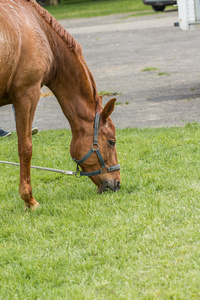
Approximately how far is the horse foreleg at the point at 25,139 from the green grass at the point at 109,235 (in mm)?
173

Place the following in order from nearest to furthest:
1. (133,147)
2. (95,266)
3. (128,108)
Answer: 1. (95,266)
2. (133,147)
3. (128,108)

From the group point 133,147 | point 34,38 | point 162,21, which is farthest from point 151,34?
point 34,38

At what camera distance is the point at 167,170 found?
583cm

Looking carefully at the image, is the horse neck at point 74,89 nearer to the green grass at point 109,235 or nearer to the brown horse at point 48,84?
the brown horse at point 48,84

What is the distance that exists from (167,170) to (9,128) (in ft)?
12.8

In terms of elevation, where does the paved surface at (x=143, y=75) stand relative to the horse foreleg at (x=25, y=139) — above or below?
below

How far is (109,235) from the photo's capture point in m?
4.21

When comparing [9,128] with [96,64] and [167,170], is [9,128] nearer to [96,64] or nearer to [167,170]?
[167,170]

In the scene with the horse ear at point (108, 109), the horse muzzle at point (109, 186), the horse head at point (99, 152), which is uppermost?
the horse ear at point (108, 109)

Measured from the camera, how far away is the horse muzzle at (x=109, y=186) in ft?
17.0

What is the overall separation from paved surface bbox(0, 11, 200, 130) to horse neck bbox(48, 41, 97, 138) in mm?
3268

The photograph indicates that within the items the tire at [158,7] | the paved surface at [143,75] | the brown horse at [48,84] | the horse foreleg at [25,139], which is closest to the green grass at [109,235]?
the horse foreleg at [25,139]

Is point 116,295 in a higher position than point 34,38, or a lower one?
lower

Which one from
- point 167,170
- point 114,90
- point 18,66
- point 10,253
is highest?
point 18,66
